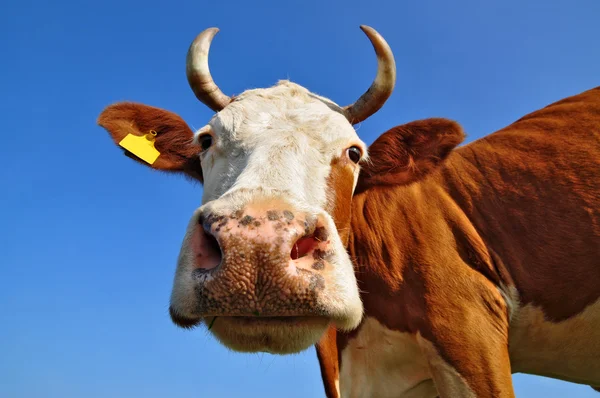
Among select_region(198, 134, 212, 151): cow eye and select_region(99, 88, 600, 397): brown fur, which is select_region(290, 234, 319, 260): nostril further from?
select_region(99, 88, 600, 397): brown fur

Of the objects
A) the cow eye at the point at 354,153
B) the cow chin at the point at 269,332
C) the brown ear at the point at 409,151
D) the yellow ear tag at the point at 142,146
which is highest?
the yellow ear tag at the point at 142,146

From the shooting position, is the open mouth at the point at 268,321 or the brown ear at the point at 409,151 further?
the brown ear at the point at 409,151

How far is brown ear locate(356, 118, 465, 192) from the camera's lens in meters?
5.37

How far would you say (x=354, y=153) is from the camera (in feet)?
15.3

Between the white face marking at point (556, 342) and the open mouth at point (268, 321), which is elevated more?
the open mouth at point (268, 321)

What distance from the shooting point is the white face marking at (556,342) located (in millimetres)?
5363

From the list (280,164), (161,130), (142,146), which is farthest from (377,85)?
(142,146)

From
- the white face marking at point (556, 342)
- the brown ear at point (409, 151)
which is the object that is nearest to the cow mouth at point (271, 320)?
the brown ear at point (409, 151)

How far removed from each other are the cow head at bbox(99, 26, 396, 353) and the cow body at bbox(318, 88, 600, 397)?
1346mm

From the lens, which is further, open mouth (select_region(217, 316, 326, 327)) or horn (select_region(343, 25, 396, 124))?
horn (select_region(343, 25, 396, 124))

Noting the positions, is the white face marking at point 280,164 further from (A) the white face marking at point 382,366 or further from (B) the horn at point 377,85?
(A) the white face marking at point 382,366

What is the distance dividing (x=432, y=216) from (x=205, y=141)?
2.64 m

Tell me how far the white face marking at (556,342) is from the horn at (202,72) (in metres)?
3.77

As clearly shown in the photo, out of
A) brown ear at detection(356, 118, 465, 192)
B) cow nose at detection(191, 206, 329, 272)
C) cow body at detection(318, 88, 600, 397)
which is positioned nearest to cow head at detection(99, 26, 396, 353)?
cow nose at detection(191, 206, 329, 272)
